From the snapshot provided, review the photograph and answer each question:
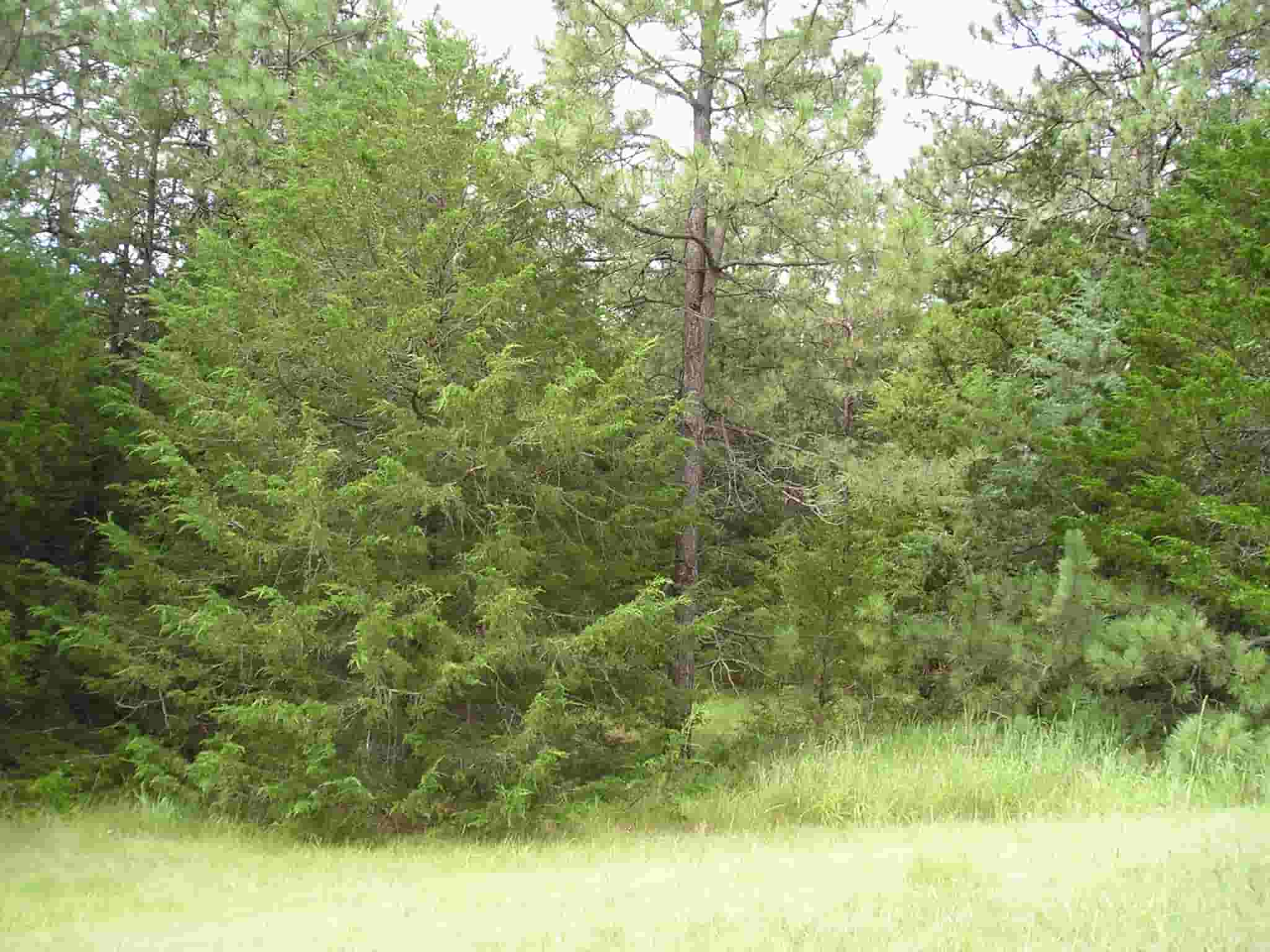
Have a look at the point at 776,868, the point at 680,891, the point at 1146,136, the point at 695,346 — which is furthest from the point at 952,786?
the point at 1146,136

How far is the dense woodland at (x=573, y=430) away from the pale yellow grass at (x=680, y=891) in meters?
0.96

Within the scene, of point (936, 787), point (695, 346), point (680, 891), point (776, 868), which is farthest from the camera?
point (695, 346)

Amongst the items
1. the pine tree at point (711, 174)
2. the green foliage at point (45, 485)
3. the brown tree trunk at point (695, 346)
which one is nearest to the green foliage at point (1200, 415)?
the pine tree at point (711, 174)

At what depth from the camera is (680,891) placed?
565 cm

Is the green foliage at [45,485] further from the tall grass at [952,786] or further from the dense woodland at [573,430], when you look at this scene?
the tall grass at [952,786]

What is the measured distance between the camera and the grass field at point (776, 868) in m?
4.68

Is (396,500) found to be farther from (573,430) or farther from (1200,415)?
(1200,415)

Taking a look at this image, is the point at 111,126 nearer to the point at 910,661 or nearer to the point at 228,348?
the point at 228,348

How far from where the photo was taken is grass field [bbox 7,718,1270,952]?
15.4 feet

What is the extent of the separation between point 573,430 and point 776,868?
360 centimetres

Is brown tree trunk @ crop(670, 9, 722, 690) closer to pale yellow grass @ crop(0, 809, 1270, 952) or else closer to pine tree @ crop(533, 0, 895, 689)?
pine tree @ crop(533, 0, 895, 689)

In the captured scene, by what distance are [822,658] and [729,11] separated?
22.1 feet

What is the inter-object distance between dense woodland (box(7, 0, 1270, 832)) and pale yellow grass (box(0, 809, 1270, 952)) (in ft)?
3.16

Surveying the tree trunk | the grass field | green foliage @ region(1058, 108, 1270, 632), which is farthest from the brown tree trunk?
the tree trunk
